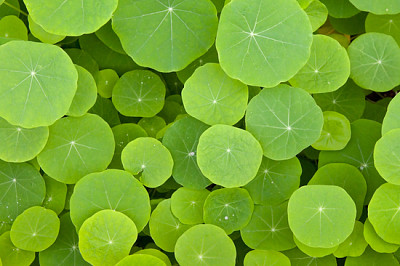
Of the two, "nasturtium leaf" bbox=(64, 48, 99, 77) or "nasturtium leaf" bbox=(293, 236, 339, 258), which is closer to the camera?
"nasturtium leaf" bbox=(293, 236, 339, 258)

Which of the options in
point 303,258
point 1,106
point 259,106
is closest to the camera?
point 1,106

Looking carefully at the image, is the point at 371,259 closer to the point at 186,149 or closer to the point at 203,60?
the point at 186,149

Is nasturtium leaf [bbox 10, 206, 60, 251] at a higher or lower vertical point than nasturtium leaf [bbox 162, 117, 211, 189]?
lower

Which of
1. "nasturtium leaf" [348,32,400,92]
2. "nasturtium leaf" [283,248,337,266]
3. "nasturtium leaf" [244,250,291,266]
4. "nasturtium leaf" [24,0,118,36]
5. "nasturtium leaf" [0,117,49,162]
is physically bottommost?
"nasturtium leaf" [283,248,337,266]

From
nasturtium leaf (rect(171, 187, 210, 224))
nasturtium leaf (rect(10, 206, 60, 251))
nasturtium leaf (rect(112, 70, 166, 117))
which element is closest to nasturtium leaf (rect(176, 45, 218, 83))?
nasturtium leaf (rect(112, 70, 166, 117))

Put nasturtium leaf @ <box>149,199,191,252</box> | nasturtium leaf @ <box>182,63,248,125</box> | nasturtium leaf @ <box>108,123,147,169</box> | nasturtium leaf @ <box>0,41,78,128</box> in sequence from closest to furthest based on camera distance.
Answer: nasturtium leaf @ <box>0,41,78,128</box> → nasturtium leaf @ <box>182,63,248,125</box> → nasturtium leaf @ <box>149,199,191,252</box> → nasturtium leaf @ <box>108,123,147,169</box>

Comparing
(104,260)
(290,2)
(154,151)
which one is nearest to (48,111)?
(154,151)

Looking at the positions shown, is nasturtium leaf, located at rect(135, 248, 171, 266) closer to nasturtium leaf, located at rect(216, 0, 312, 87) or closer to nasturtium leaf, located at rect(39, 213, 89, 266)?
nasturtium leaf, located at rect(39, 213, 89, 266)

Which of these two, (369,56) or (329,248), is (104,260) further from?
(369,56)
